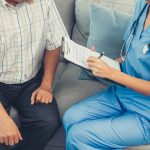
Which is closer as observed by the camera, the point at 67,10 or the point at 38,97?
the point at 38,97

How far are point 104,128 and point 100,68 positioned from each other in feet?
0.79

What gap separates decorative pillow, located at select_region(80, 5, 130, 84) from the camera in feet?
5.96


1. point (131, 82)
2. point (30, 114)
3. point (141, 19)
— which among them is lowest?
point (30, 114)

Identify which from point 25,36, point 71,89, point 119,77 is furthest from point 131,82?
point 25,36

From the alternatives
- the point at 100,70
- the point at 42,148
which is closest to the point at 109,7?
the point at 100,70

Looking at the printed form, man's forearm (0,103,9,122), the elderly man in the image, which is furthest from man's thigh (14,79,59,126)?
the printed form

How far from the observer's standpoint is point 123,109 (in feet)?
5.24

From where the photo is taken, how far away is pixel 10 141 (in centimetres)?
152

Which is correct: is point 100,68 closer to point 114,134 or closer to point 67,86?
point 114,134

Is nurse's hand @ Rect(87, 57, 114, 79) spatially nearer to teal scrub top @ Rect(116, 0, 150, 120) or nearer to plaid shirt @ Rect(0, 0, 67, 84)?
teal scrub top @ Rect(116, 0, 150, 120)

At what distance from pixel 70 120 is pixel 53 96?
21cm

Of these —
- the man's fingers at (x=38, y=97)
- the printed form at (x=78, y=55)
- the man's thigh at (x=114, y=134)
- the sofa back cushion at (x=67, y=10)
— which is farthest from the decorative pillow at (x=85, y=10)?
the man's thigh at (x=114, y=134)

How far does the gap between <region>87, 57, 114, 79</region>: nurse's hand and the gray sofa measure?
0.94 feet

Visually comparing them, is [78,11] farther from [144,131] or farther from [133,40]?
[144,131]
